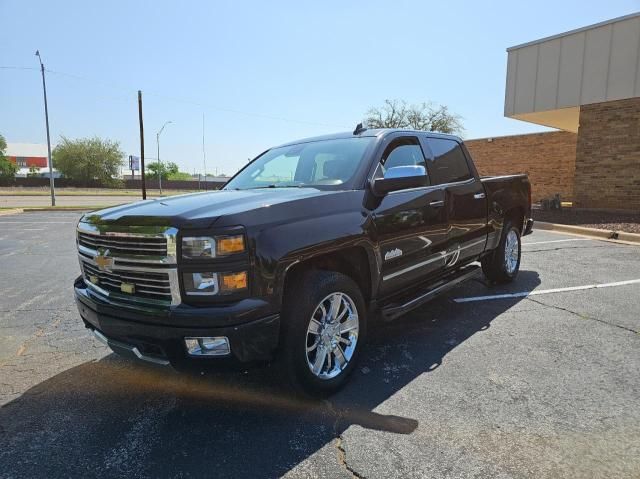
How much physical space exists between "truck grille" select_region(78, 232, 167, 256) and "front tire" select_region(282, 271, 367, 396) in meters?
0.83

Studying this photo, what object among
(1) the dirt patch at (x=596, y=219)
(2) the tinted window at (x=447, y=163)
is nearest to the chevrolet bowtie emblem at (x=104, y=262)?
(2) the tinted window at (x=447, y=163)

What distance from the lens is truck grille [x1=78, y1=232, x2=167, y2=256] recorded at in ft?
8.67

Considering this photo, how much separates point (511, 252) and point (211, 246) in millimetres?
4786

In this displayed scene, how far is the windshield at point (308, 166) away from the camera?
367 cm

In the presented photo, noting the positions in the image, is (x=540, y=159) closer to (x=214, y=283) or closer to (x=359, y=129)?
(x=359, y=129)

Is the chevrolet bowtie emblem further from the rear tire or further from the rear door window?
the rear tire

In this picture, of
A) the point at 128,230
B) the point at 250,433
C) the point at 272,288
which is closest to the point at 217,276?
the point at 272,288

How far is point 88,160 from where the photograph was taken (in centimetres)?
6850

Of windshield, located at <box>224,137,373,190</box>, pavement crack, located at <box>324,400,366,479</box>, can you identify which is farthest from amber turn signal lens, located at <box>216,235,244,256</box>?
pavement crack, located at <box>324,400,366,479</box>

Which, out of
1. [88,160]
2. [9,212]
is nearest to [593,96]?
Result: [9,212]

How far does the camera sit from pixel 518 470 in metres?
2.32

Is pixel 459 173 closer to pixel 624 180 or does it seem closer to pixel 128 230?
pixel 128 230

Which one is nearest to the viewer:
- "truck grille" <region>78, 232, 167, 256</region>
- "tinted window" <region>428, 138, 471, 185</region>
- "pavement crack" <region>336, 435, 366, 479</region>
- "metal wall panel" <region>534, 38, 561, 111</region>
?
"pavement crack" <region>336, 435, 366, 479</region>

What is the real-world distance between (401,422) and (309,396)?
24.6 inches
